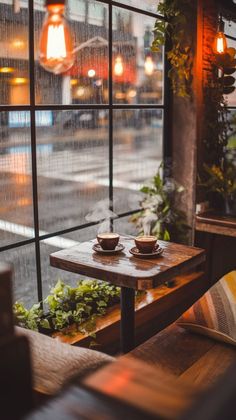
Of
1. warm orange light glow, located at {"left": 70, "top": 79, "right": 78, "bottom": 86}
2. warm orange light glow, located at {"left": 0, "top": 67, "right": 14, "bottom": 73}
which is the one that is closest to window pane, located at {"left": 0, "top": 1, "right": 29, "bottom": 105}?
warm orange light glow, located at {"left": 0, "top": 67, "right": 14, "bottom": 73}

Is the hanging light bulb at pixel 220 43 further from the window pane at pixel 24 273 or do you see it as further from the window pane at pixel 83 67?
the window pane at pixel 24 273

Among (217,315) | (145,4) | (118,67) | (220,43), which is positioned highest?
(145,4)

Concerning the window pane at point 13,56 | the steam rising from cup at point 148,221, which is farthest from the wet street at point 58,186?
the window pane at point 13,56

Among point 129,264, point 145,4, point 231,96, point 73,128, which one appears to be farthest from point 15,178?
point 231,96

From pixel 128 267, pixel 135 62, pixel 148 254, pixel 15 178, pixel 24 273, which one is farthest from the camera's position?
pixel 135 62

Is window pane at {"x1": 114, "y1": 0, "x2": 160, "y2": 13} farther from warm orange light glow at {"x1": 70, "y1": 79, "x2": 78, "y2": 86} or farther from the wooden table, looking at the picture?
the wooden table

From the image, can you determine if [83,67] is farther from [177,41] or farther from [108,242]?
[108,242]

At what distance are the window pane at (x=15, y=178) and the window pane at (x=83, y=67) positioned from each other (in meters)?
0.29

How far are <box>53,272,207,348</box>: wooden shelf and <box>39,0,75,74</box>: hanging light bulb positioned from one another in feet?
6.55

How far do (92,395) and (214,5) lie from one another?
15.2 ft

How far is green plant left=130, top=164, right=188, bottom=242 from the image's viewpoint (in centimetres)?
486

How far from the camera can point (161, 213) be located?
4926mm

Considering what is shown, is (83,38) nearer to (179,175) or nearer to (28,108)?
(28,108)

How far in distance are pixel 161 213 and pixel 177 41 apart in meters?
1.57
